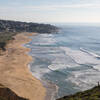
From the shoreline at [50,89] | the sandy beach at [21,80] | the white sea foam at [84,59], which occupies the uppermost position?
the white sea foam at [84,59]

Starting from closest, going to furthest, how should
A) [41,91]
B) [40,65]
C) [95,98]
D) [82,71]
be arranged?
[95,98]
[41,91]
[82,71]
[40,65]

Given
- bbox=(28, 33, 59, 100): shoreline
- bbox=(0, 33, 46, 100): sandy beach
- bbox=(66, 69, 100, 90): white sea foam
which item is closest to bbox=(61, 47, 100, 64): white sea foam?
bbox=(66, 69, 100, 90): white sea foam

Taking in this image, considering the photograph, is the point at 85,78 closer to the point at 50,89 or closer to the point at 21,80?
the point at 50,89

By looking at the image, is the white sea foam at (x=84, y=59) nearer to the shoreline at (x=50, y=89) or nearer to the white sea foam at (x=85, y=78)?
the white sea foam at (x=85, y=78)

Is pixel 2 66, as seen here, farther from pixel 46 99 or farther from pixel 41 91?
pixel 46 99

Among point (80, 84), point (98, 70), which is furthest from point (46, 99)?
point (98, 70)

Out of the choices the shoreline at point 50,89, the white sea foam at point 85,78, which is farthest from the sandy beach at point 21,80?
the white sea foam at point 85,78

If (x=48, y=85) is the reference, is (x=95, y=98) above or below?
above

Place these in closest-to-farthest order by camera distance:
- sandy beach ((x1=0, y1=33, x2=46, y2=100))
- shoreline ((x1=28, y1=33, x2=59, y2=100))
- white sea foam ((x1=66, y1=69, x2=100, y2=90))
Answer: shoreline ((x1=28, y1=33, x2=59, y2=100)) → sandy beach ((x1=0, y1=33, x2=46, y2=100)) → white sea foam ((x1=66, y1=69, x2=100, y2=90))

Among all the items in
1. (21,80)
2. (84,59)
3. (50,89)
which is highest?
(84,59)

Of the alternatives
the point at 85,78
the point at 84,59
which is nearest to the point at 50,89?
the point at 85,78

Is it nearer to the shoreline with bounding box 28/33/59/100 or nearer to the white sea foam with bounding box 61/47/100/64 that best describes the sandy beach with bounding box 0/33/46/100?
the shoreline with bounding box 28/33/59/100
